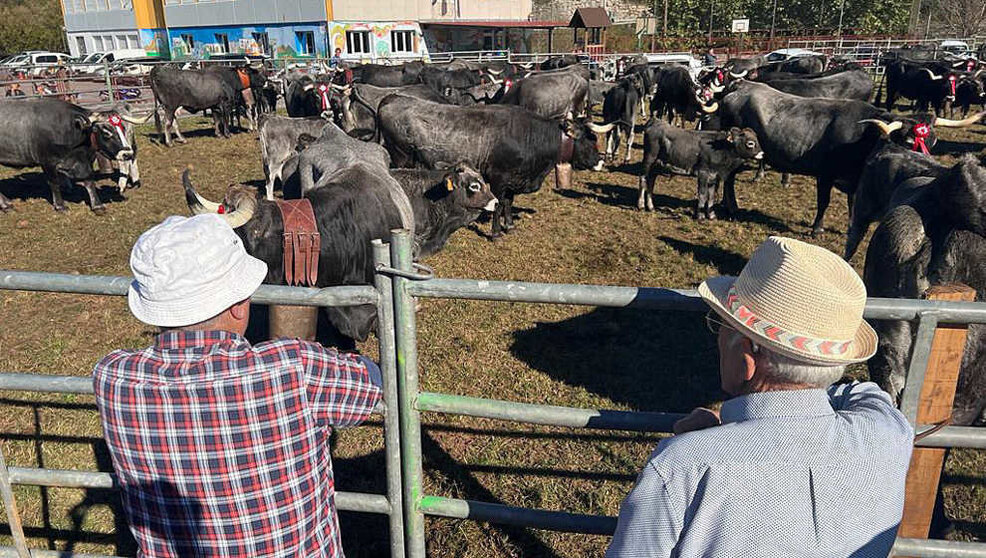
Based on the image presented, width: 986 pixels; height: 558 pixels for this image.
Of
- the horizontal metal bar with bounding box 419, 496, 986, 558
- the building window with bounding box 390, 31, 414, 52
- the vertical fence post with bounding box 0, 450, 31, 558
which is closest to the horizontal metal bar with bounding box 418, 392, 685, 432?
the horizontal metal bar with bounding box 419, 496, 986, 558

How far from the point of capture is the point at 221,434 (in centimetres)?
163

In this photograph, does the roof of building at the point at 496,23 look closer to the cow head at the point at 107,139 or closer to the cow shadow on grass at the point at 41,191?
the cow shadow on grass at the point at 41,191

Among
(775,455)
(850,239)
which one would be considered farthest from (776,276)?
(850,239)

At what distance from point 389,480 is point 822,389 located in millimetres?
1401

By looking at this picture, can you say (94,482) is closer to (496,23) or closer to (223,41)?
(496,23)

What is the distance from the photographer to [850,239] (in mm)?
7203

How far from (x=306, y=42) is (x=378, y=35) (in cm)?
460

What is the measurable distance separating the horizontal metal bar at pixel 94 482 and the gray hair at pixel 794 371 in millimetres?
1373

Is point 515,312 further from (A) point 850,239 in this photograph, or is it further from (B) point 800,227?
(B) point 800,227

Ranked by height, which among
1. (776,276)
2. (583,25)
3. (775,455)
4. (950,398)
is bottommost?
(950,398)

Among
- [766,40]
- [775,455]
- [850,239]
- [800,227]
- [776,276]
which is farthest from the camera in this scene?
[766,40]

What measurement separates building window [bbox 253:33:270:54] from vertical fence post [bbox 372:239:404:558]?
46.4 m

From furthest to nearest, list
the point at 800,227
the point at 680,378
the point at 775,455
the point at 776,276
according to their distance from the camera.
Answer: the point at 800,227, the point at 680,378, the point at 776,276, the point at 775,455

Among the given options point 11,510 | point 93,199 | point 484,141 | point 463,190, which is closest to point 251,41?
point 93,199
